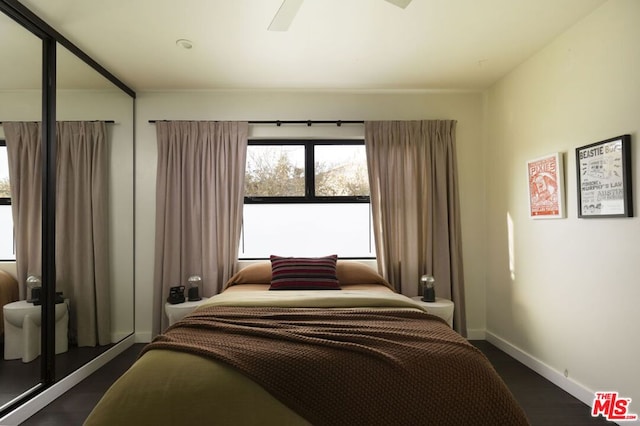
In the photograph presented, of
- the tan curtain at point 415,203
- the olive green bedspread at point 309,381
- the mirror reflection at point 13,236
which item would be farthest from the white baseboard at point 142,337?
the tan curtain at point 415,203

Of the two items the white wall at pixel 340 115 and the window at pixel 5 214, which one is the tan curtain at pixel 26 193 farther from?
the white wall at pixel 340 115

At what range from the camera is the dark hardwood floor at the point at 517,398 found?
2.05 m

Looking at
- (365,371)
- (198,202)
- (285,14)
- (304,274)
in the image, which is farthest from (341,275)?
(285,14)

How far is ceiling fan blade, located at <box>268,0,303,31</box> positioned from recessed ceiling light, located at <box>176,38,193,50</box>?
940mm

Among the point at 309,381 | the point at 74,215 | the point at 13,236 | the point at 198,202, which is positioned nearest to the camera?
the point at 309,381

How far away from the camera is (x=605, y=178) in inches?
82.3

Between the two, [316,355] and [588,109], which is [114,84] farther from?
[588,109]

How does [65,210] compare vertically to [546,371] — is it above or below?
above

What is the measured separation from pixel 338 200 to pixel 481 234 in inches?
60.1

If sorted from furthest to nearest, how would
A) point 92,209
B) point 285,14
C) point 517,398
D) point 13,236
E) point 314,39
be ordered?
point 92,209, point 314,39, point 517,398, point 13,236, point 285,14

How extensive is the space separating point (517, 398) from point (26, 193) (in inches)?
138

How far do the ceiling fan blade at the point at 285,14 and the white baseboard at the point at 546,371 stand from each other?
2927 millimetres

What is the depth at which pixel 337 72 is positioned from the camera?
10.1 feet

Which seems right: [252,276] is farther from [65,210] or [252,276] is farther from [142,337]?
[65,210]
